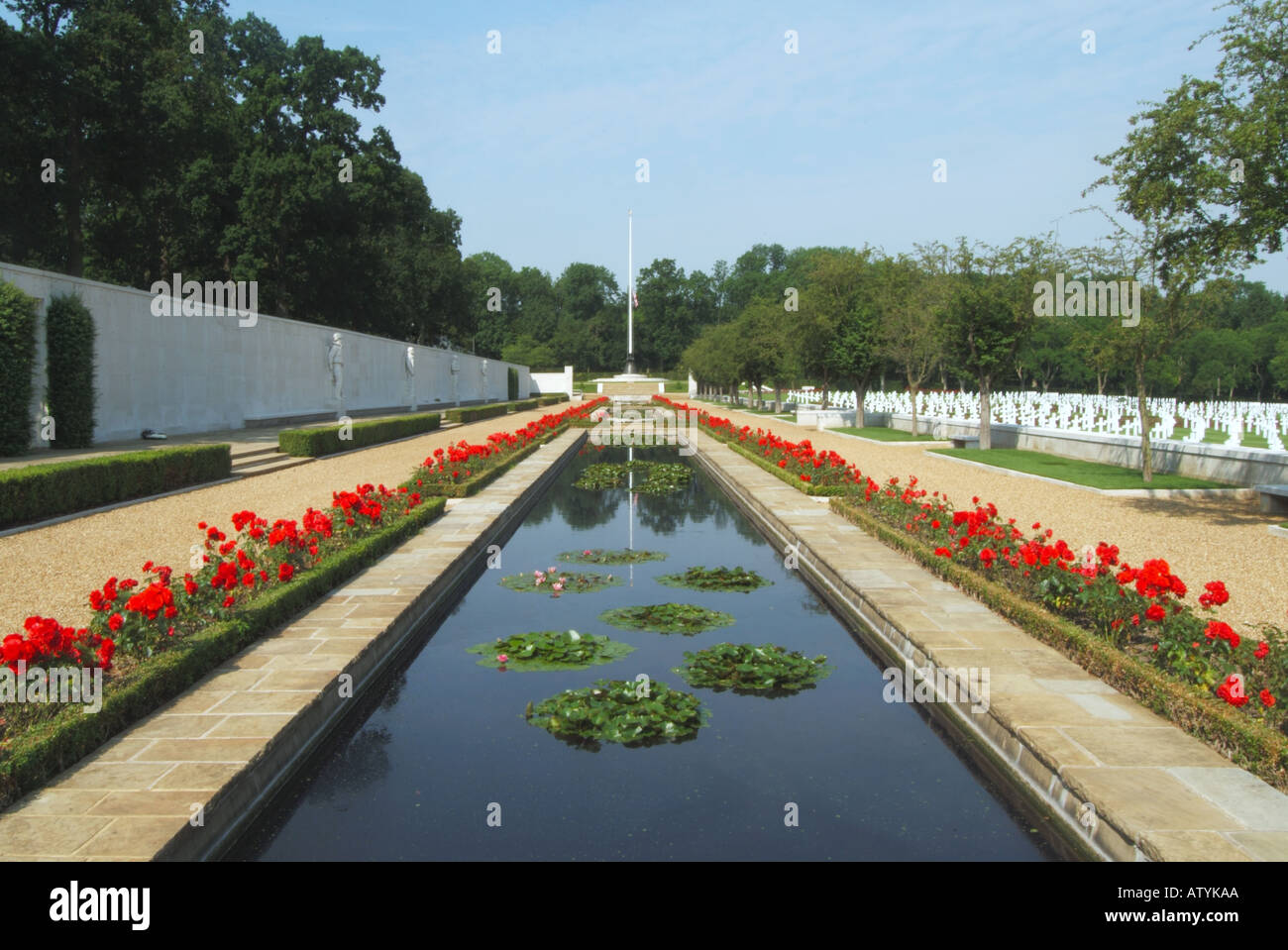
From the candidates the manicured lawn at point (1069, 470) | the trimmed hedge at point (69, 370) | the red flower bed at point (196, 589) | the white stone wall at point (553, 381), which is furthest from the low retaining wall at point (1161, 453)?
the white stone wall at point (553, 381)

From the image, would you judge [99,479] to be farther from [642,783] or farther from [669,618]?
[642,783]

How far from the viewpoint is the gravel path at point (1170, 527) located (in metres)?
7.64

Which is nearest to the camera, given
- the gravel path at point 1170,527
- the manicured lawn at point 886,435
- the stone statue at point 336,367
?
the gravel path at point 1170,527

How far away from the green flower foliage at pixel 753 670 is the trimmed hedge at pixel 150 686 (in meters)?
2.91

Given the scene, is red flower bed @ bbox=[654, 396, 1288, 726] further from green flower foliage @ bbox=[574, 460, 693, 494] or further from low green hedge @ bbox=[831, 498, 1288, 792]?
green flower foliage @ bbox=[574, 460, 693, 494]

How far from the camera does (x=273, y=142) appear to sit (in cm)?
3984

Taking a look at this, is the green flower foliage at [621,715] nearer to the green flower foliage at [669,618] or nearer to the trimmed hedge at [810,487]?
the green flower foliage at [669,618]

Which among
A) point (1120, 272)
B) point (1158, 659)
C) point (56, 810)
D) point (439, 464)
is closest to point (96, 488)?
point (439, 464)

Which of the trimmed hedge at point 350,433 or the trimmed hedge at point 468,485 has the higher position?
the trimmed hedge at point 350,433

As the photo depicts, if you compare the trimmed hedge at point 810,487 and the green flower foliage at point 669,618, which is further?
the trimmed hedge at point 810,487

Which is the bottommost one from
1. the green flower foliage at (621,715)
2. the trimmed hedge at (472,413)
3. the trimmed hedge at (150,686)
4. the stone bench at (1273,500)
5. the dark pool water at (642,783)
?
the dark pool water at (642,783)

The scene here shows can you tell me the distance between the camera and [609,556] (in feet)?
32.2
